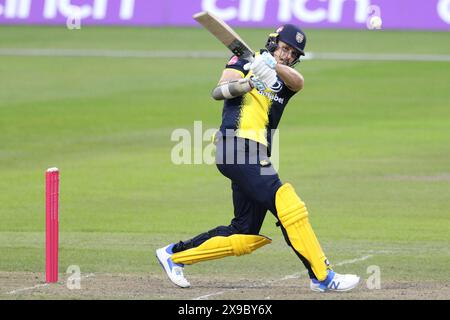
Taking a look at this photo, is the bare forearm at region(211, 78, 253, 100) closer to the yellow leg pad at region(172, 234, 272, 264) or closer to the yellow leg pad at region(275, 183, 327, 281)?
the yellow leg pad at region(275, 183, 327, 281)

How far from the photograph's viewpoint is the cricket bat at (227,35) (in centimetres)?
929

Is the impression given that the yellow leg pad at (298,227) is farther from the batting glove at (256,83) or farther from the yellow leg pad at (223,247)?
the batting glove at (256,83)

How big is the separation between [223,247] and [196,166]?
8.23m

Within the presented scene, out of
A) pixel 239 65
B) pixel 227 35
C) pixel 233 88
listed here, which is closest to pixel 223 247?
pixel 233 88

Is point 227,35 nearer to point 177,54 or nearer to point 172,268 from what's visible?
point 172,268

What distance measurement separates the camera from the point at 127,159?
1817cm

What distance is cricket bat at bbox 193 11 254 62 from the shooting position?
929cm

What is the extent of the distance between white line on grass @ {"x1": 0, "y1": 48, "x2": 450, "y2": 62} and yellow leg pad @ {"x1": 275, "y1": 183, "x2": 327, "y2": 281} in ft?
67.5

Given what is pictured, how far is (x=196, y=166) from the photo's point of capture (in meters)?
17.8

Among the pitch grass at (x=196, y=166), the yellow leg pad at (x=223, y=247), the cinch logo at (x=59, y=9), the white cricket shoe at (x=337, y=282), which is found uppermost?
the cinch logo at (x=59, y=9)

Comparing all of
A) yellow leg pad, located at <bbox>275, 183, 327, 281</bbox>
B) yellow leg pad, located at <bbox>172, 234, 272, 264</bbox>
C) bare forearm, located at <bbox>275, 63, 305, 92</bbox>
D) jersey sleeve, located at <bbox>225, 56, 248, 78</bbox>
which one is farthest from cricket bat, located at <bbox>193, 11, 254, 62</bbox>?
yellow leg pad, located at <bbox>172, 234, 272, 264</bbox>

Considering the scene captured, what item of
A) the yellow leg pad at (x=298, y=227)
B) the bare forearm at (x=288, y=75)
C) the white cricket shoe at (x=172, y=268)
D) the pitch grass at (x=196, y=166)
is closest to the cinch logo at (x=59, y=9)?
the pitch grass at (x=196, y=166)
